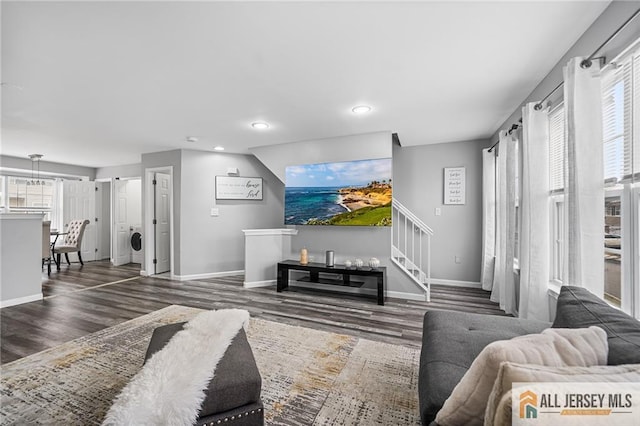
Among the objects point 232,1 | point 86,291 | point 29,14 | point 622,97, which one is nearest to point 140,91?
point 29,14

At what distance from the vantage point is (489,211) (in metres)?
4.02

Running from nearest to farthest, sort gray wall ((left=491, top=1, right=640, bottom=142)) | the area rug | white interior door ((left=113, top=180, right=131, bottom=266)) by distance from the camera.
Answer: gray wall ((left=491, top=1, right=640, bottom=142)), the area rug, white interior door ((left=113, top=180, right=131, bottom=266))

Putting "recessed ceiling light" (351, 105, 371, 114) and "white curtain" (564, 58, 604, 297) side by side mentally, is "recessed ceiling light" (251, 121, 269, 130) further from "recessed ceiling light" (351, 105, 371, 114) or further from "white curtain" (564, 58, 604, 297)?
"white curtain" (564, 58, 604, 297)

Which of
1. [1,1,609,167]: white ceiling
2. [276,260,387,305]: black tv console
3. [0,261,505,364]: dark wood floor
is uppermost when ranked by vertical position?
[1,1,609,167]: white ceiling

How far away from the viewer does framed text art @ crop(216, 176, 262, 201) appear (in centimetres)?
540

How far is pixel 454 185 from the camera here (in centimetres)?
466

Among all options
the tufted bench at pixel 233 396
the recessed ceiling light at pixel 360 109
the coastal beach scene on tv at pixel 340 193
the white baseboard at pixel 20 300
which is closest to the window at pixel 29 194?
the white baseboard at pixel 20 300

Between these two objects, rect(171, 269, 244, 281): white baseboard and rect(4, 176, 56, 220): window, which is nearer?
rect(171, 269, 244, 281): white baseboard

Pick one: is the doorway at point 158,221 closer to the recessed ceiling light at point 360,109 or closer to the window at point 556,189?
the recessed ceiling light at point 360,109

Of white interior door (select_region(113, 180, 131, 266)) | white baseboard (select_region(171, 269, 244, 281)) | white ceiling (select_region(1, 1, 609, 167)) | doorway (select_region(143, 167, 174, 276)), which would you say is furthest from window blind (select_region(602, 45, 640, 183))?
white interior door (select_region(113, 180, 131, 266))

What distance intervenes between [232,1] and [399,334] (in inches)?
117

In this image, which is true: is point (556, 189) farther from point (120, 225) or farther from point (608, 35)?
point (120, 225)

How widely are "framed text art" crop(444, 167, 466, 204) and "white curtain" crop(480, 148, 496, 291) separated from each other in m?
0.46

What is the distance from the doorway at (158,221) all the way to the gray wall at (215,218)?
408 mm
